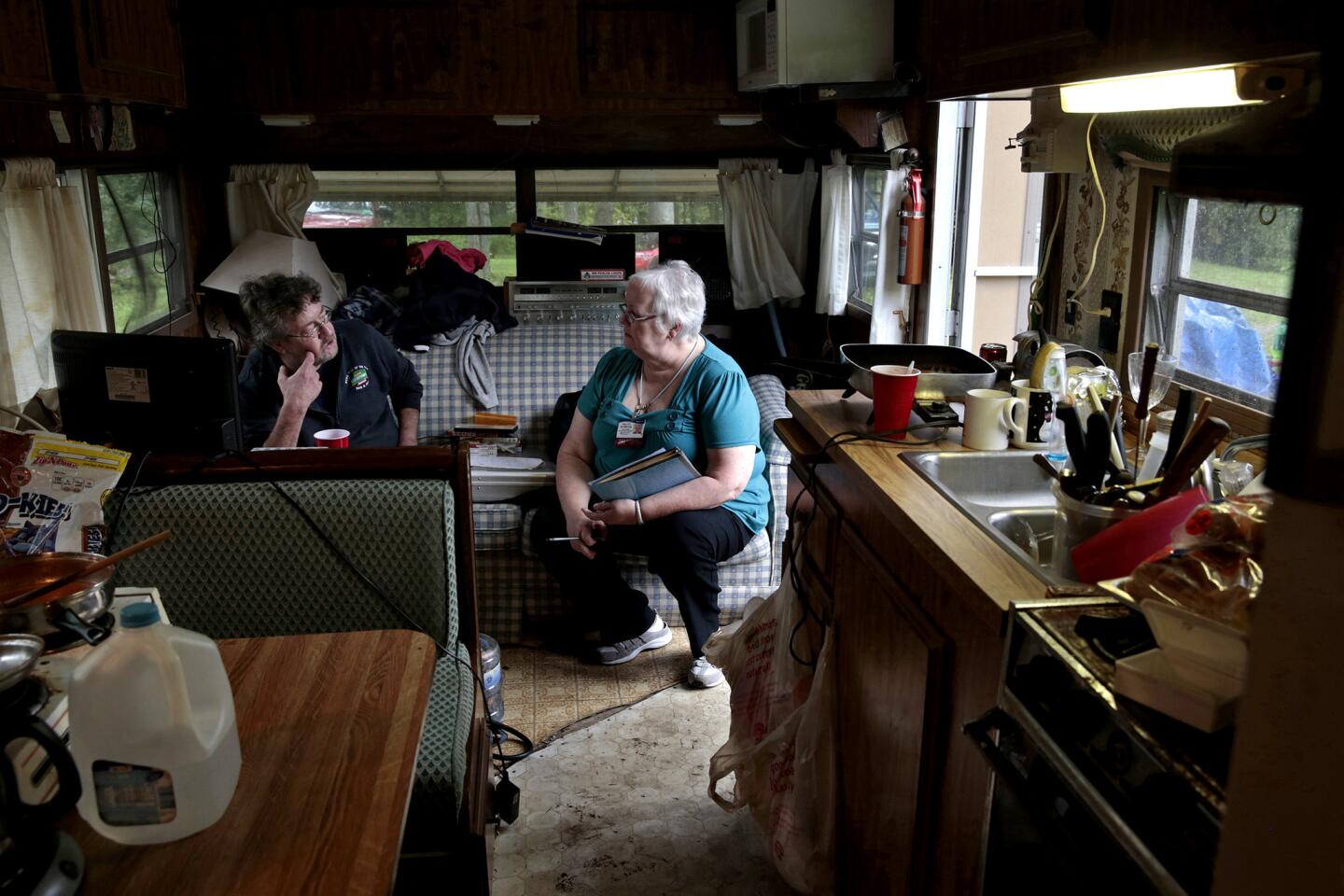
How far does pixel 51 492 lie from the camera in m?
1.75

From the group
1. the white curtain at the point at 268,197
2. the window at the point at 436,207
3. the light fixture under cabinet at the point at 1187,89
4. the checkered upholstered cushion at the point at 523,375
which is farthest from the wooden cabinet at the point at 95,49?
the light fixture under cabinet at the point at 1187,89

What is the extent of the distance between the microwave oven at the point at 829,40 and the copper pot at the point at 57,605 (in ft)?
8.65

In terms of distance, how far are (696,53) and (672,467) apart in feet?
6.54

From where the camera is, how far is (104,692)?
981 millimetres

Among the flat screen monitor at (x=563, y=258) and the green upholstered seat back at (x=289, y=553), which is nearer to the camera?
the green upholstered seat back at (x=289, y=553)

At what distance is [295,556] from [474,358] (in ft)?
6.31

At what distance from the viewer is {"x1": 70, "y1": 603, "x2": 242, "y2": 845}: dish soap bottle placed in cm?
98

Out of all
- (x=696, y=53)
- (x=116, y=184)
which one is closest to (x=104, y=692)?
(x=116, y=184)

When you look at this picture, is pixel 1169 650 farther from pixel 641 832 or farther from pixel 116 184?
pixel 116 184

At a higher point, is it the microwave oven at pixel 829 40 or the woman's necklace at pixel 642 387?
the microwave oven at pixel 829 40

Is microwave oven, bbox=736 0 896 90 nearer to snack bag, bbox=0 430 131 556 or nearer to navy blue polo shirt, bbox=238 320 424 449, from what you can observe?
navy blue polo shirt, bbox=238 320 424 449

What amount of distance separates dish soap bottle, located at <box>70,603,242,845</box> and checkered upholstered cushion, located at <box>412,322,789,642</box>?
192cm

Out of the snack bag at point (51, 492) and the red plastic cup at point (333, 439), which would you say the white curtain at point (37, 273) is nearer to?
the red plastic cup at point (333, 439)

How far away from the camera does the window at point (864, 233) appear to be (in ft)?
13.2
